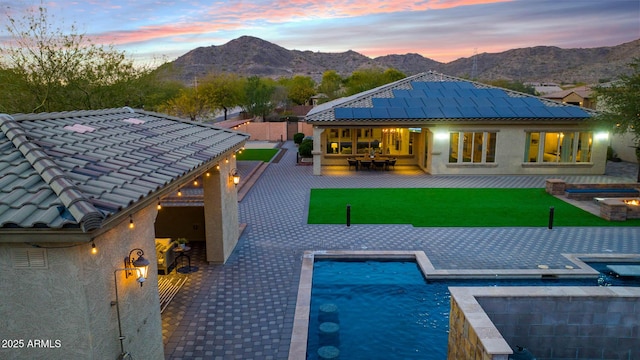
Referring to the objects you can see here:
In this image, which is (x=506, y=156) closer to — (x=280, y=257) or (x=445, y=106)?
(x=445, y=106)

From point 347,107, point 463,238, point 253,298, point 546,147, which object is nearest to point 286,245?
point 253,298

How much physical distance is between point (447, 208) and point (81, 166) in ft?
48.5

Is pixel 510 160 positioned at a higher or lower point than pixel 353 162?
higher

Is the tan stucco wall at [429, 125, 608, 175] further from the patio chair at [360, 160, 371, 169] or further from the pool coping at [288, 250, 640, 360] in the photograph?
the pool coping at [288, 250, 640, 360]

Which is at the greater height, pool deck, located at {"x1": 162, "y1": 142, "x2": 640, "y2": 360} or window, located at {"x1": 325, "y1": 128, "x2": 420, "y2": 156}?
→ window, located at {"x1": 325, "y1": 128, "x2": 420, "y2": 156}

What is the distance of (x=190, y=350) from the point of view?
25.1 feet

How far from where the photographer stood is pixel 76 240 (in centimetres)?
430

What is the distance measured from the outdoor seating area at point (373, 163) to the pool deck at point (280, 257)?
258 inches

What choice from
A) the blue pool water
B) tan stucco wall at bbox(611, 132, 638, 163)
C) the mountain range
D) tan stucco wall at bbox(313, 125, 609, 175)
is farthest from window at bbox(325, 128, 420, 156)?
the mountain range

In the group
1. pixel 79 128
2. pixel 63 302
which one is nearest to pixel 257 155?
pixel 79 128

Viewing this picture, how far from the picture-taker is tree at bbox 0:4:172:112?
20312 mm

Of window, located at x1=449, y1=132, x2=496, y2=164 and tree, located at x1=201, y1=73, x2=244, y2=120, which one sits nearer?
window, located at x1=449, y1=132, x2=496, y2=164

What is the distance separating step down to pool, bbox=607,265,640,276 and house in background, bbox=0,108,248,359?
11094 millimetres

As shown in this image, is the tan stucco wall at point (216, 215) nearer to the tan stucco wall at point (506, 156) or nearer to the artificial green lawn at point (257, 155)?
the tan stucco wall at point (506, 156)
